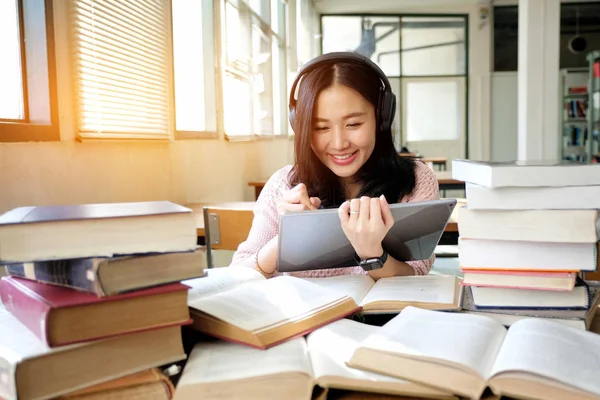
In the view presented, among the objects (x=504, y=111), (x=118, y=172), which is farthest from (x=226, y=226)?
(x=504, y=111)

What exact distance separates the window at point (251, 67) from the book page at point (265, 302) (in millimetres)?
3232

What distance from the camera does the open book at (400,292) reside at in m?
0.83

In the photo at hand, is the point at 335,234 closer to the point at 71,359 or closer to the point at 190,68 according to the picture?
the point at 71,359

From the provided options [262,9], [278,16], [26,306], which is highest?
[278,16]

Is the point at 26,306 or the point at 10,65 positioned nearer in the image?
the point at 26,306

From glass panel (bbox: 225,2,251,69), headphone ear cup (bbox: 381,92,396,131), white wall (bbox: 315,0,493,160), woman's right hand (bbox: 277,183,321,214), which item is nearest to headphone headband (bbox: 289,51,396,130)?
headphone ear cup (bbox: 381,92,396,131)

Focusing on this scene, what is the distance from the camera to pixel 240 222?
2223 mm

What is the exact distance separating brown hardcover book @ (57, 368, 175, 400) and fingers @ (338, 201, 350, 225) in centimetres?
46

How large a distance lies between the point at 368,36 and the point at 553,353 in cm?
1019

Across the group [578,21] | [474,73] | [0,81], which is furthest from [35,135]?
[578,21]

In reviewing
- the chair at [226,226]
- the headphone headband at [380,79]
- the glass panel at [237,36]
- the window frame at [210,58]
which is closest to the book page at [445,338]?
the headphone headband at [380,79]

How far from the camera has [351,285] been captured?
3.16 feet

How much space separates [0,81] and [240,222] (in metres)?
0.94

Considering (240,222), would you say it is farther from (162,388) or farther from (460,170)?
(162,388)
